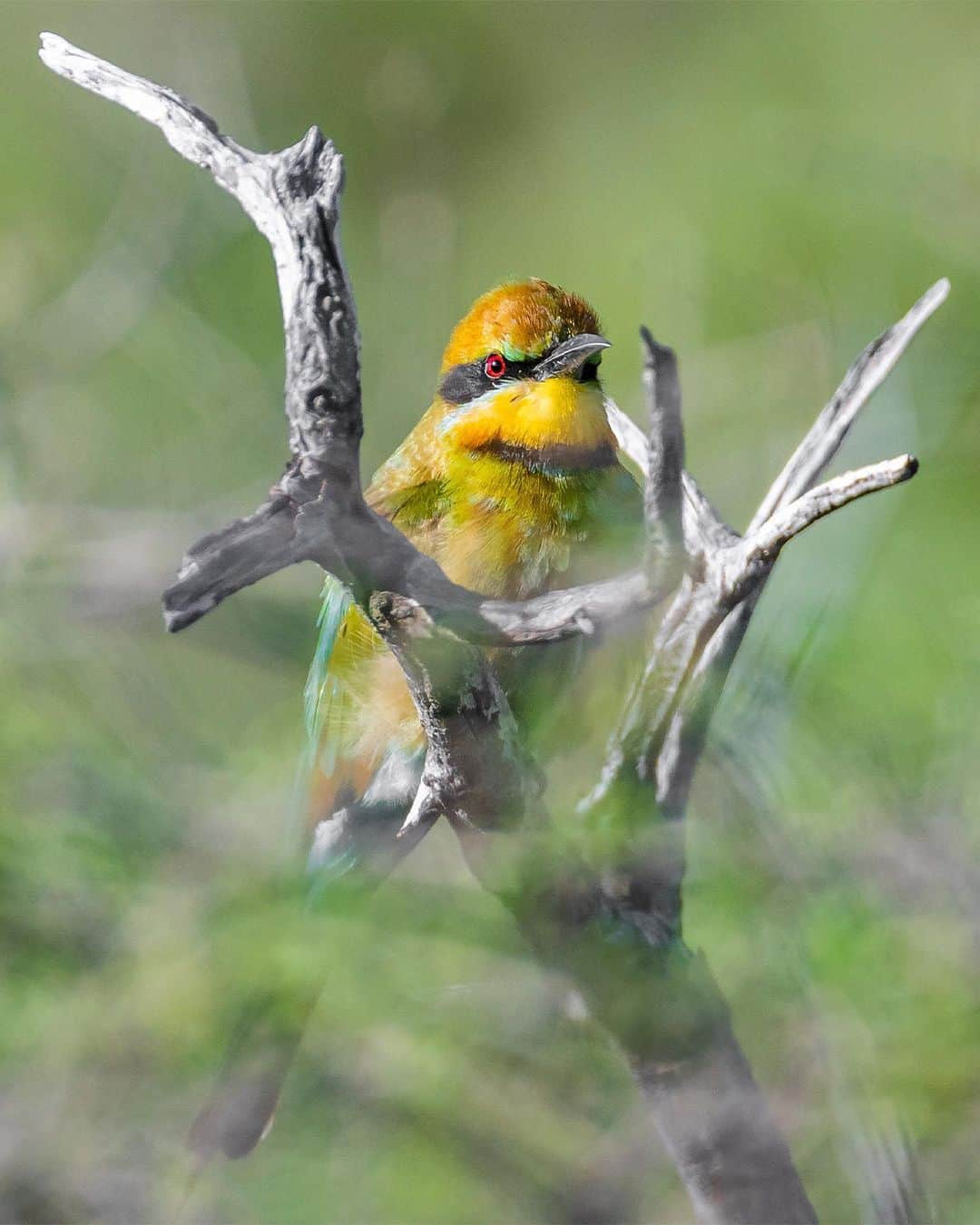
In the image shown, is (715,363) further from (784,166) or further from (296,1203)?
(296,1203)

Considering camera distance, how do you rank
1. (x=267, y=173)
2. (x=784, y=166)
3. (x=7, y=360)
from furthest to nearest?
(x=784, y=166) → (x=7, y=360) → (x=267, y=173)

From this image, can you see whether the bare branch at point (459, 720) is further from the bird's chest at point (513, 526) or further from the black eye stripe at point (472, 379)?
the black eye stripe at point (472, 379)

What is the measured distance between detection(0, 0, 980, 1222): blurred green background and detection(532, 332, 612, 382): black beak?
0.35 meters

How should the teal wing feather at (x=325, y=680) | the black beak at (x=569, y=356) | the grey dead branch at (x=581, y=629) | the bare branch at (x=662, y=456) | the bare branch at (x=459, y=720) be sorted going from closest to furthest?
the bare branch at (x=662, y=456)
the grey dead branch at (x=581, y=629)
the bare branch at (x=459, y=720)
the teal wing feather at (x=325, y=680)
the black beak at (x=569, y=356)

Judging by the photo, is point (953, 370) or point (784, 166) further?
point (784, 166)

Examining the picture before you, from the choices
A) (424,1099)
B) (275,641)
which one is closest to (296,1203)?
(424,1099)

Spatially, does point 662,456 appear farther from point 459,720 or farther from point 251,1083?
point 251,1083

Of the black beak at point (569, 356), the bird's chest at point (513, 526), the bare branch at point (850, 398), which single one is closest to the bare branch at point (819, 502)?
the bare branch at point (850, 398)

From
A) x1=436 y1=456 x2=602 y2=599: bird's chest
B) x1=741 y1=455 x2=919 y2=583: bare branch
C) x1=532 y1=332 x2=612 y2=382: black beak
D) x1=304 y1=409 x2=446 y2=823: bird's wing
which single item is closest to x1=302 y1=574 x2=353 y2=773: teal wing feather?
x1=304 y1=409 x2=446 y2=823: bird's wing

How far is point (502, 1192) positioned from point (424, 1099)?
0.41ft

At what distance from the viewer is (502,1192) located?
1233 mm

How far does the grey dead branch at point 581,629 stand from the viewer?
3.15 feet

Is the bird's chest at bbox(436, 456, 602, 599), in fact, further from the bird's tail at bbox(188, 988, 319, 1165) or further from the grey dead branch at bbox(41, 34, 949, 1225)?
the bird's tail at bbox(188, 988, 319, 1165)

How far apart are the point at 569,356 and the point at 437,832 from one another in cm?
63
